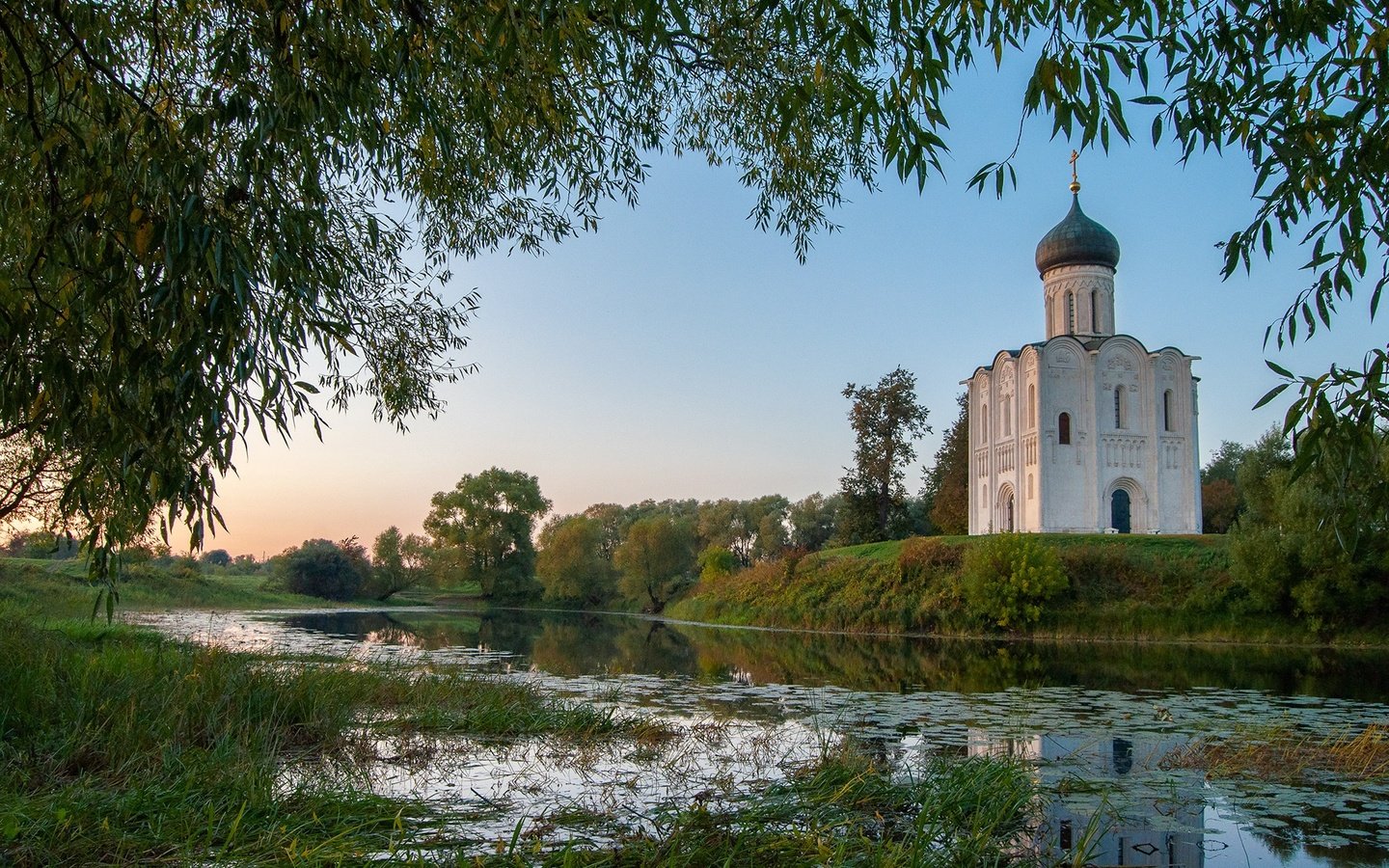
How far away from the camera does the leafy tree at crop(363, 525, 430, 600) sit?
56.9 meters

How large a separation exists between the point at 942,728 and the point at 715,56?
6.86 metres

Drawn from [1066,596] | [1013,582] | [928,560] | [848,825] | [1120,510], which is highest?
[1120,510]

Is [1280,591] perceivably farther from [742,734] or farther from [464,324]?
[464,324]

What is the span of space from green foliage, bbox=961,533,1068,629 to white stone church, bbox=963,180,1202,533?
10781 millimetres

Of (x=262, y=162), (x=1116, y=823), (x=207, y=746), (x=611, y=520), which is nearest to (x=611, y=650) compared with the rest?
(x=207, y=746)

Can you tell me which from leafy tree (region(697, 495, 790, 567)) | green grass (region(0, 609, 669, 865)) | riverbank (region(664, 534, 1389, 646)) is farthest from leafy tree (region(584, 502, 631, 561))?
green grass (region(0, 609, 669, 865))

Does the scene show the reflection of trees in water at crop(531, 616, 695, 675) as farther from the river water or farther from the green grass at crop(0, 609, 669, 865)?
the green grass at crop(0, 609, 669, 865)

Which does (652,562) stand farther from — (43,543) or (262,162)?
(262,162)

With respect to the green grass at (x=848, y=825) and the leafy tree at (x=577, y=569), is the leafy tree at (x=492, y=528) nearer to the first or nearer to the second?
the leafy tree at (x=577, y=569)

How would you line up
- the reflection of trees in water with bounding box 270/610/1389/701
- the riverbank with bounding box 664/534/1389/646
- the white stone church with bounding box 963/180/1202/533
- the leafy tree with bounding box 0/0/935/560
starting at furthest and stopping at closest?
the white stone church with bounding box 963/180/1202/533
the riverbank with bounding box 664/534/1389/646
the reflection of trees in water with bounding box 270/610/1389/701
the leafy tree with bounding box 0/0/935/560

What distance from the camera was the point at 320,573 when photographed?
2088 inches

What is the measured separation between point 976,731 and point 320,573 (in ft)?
160

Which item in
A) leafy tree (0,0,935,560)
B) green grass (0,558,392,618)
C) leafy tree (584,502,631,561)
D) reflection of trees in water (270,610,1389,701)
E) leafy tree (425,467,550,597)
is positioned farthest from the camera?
leafy tree (584,502,631,561)

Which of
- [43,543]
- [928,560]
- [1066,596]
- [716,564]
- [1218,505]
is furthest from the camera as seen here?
[1218,505]
